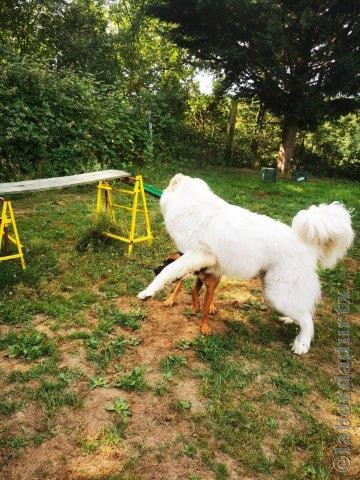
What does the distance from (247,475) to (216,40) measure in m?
13.8

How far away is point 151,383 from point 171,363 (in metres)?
0.29

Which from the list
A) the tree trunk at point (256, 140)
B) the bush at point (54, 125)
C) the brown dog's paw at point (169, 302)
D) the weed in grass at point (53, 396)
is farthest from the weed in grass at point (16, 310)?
the tree trunk at point (256, 140)

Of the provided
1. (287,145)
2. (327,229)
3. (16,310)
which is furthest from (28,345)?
(287,145)

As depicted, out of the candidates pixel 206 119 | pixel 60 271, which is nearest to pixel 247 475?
pixel 60 271

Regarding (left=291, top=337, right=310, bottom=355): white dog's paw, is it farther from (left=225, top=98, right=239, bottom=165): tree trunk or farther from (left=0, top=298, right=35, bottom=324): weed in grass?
(left=225, top=98, right=239, bottom=165): tree trunk

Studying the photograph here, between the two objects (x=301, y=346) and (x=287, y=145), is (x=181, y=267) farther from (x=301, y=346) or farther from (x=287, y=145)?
(x=287, y=145)

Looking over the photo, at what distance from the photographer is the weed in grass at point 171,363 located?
304cm

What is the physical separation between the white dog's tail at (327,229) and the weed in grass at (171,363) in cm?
159

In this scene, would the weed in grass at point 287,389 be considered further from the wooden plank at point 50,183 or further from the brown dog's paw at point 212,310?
the wooden plank at point 50,183

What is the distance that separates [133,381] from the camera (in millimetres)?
2848

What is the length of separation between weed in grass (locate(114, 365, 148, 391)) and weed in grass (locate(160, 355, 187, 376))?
20cm

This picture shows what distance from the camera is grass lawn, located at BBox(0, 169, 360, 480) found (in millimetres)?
2256

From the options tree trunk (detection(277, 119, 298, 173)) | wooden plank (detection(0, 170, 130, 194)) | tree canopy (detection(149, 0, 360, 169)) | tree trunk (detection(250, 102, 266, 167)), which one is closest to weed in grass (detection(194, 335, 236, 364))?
wooden plank (detection(0, 170, 130, 194))

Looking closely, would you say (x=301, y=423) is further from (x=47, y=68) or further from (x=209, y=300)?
(x=47, y=68)
